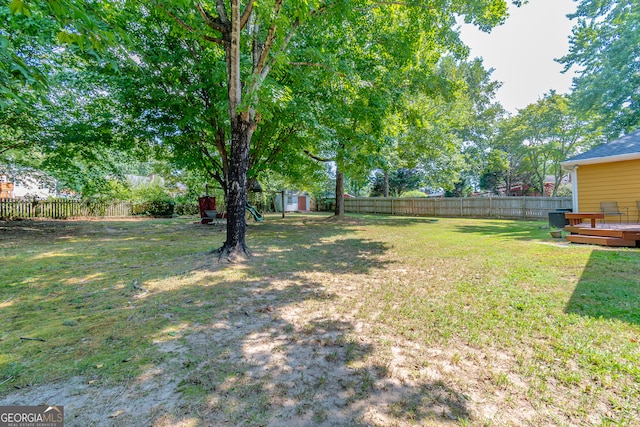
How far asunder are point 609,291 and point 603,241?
14.3 ft

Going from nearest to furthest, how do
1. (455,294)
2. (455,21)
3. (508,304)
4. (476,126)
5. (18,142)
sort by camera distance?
(508,304) < (455,294) < (455,21) < (18,142) < (476,126)

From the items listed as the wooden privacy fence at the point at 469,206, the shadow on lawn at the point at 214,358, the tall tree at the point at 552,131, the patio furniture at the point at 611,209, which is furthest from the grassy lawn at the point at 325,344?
the tall tree at the point at 552,131

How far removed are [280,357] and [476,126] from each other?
31174mm

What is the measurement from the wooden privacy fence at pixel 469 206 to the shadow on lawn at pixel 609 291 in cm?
1271

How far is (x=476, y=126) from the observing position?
2748cm

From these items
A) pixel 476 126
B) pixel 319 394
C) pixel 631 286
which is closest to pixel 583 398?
pixel 319 394

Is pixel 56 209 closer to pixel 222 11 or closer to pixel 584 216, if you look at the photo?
pixel 222 11

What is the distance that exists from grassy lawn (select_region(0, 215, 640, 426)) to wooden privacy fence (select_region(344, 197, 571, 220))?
13593 mm

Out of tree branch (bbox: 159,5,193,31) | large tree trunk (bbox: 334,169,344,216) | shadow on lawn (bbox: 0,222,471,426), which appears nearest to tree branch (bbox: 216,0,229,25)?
tree branch (bbox: 159,5,193,31)

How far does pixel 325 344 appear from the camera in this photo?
2.40 m

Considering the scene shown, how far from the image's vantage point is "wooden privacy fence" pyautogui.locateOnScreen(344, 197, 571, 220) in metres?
16.0

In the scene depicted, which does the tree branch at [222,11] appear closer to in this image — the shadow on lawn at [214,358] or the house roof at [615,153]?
the shadow on lawn at [214,358]

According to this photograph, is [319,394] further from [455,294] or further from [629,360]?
[455,294]

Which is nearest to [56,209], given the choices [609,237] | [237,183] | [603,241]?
[237,183]
